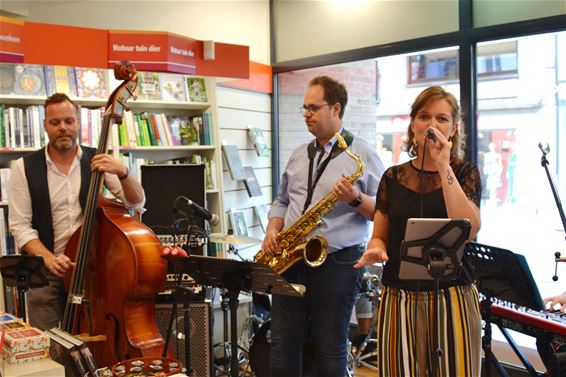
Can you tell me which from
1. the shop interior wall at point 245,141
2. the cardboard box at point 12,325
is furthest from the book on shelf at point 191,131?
the cardboard box at point 12,325

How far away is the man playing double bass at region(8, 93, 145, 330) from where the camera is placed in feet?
9.14

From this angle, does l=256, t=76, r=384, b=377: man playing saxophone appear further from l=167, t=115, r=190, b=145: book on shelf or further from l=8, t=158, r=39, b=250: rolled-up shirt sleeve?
l=167, t=115, r=190, b=145: book on shelf

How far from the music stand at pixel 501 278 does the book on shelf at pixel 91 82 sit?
2.73 metres

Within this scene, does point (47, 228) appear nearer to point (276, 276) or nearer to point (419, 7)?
point (276, 276)

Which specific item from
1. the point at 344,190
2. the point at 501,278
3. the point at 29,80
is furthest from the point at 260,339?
the point at 29,80

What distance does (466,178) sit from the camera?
80.7 inches

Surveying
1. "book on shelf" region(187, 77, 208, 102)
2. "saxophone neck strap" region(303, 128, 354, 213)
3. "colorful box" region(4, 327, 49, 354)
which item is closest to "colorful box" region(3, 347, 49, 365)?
"colorful box" region(4, 327, 49, 354)

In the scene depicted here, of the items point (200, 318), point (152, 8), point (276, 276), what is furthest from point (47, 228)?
point (152, 8)

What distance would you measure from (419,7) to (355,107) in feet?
3.82

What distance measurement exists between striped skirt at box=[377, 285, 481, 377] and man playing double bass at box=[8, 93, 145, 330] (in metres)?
1.50

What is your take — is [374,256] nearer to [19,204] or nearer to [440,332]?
[440,332]

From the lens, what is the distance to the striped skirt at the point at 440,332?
199cm

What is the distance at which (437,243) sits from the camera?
1.72 m

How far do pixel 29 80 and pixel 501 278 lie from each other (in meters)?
3.09
